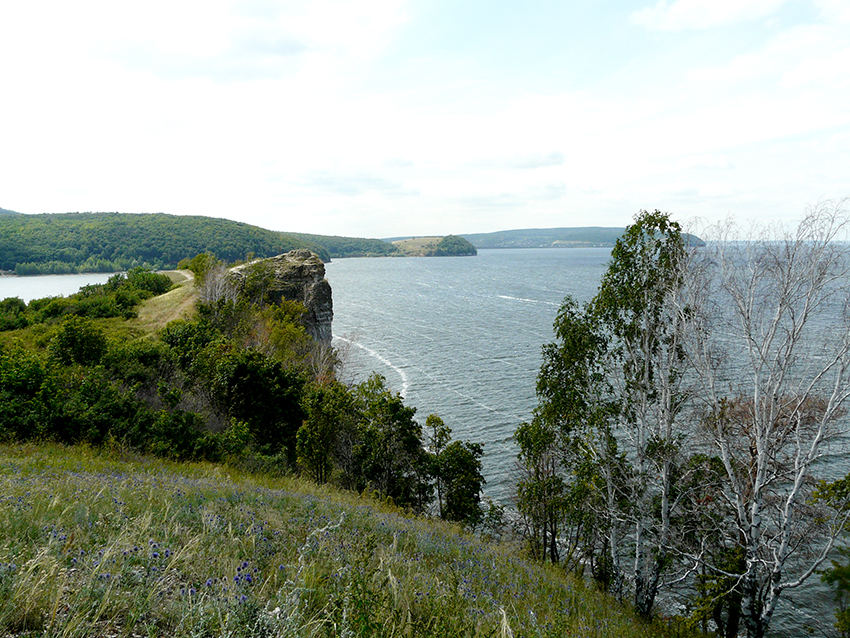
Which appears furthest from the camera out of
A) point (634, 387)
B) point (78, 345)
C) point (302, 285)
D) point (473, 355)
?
point (473, 355)

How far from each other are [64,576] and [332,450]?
763 inches

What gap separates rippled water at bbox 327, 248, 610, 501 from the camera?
125 feet

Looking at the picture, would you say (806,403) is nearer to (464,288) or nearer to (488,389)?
(488,389)

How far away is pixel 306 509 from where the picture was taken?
9.54 metres

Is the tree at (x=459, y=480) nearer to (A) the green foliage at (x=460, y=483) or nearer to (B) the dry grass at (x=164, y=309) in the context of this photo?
(A) the green foliage at (x=460, y=483)

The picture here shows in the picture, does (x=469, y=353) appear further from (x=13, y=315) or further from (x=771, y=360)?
(x=771, y=360)

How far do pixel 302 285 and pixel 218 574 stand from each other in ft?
165

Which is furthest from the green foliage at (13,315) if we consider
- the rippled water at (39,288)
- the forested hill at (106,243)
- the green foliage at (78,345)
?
the forested hill at (106,243)

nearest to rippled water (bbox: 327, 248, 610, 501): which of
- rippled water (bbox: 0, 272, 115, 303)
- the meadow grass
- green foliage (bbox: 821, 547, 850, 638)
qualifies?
the meadow grass

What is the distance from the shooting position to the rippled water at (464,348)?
3819cm

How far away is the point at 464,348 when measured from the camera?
6216 centimetres

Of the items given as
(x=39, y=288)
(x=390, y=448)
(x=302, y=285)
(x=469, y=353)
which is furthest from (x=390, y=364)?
(x=39, y=288)

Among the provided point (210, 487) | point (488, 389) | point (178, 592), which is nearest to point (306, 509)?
point (210, 487)

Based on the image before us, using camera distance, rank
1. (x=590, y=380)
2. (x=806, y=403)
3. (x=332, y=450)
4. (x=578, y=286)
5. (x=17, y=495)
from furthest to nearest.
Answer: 1. (x=578, y=286)
2. (x=332, y=450)
3. (x=590, y=380)
4. (x=806, y=403)
5. (x=17, y=495)
